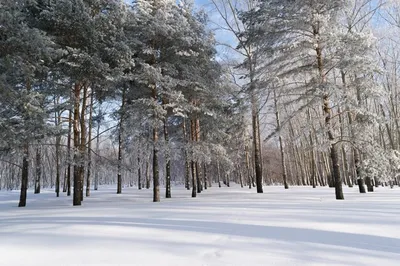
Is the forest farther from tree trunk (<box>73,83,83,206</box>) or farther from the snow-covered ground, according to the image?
the snow-covered ground

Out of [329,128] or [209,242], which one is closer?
[209,242]

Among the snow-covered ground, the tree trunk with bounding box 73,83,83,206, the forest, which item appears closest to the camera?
the snow-covered ground

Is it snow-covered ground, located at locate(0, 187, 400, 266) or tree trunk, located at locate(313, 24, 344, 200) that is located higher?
tree trunk, located at locate(313, 24, 344, 200)

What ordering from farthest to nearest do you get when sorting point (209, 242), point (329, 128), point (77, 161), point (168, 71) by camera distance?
point (168, 71), point (77, 161), point (329, 128), point (209, 242)

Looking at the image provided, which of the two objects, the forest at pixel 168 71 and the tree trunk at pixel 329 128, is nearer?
the forest at pixel 168 71

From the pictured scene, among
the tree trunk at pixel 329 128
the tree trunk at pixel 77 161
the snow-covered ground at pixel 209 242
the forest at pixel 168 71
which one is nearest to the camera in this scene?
the snow-covered ground at pixel 209 242

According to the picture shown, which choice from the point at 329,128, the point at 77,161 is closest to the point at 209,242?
the point at 329,128

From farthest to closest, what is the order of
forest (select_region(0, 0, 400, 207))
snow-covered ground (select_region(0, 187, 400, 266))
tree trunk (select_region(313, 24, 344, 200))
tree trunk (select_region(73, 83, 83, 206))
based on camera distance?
tree trunk (select_region(73, 83, 83, 206)) < tree trunk (select_region(313, 24, 344, 200)) < forest (select_region(0, 0, 400, 207)) < snow-covered ground (select_region(0, 187, 400, 266))

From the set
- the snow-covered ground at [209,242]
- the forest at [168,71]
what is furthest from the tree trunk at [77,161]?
the snow-covered ground at [209,242]

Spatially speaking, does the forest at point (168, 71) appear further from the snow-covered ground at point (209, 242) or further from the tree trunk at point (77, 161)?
the snow-covered ground at point (209, 242)

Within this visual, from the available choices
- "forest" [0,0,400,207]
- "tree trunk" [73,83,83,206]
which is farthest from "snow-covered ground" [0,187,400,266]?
"tree trunk" [73,83,83,206]

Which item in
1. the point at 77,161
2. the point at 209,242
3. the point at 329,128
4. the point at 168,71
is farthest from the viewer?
A: the point at 168,71

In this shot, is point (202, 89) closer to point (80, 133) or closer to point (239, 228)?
point (80, 133)

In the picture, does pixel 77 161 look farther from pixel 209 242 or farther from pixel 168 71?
pixel 209 242
